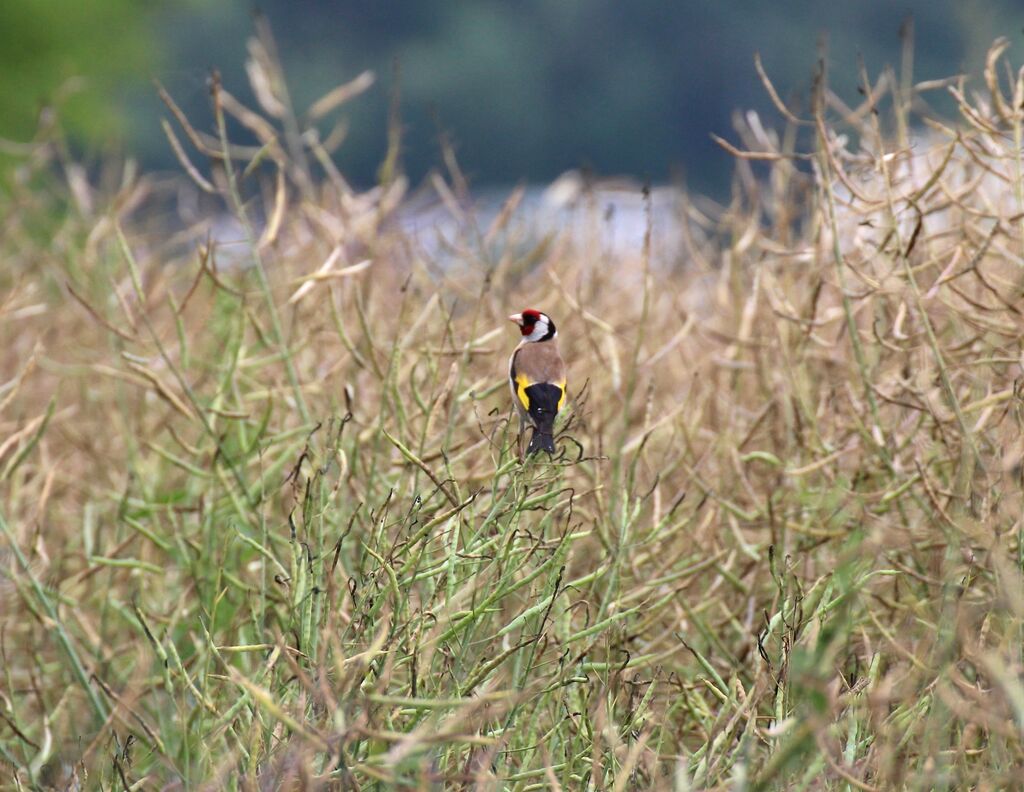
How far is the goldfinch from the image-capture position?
2279mm

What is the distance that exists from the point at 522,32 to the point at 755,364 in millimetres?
34541

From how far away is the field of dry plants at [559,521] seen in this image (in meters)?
1.99

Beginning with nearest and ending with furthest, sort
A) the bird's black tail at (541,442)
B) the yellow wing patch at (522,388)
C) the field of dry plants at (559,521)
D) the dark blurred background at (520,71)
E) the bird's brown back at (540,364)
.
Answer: the field of dry plants at (559,521), the bird's black tail at (541,442), the yellow wing patch at (522,388), the bird's brown back at (540,364), the dark blurred background at (520,71)

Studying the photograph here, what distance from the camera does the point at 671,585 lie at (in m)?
3.07

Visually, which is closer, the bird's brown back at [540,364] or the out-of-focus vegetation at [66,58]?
the bird's brown back at [540,364]

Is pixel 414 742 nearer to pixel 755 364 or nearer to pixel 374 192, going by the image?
pixel 755 364

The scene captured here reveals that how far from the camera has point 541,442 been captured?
2.22 meters

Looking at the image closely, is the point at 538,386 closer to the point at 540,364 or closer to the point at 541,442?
the point at 540,364

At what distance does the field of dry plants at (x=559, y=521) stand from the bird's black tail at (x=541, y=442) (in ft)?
0.12

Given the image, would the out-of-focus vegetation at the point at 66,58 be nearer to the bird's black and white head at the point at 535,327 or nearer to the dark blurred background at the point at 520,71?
the dark blurred background at the point at 520,71

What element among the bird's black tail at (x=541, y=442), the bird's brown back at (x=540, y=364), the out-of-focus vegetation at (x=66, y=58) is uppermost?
the bird's black tail at (x=541, y=442)

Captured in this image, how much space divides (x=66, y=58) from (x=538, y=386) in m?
16.6

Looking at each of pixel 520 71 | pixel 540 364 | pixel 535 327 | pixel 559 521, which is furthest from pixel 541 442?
pixel 520 71

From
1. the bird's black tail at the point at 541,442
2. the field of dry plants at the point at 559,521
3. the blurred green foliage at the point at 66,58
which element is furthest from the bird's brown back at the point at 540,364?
the blurred green foliage at the point at 66,58
